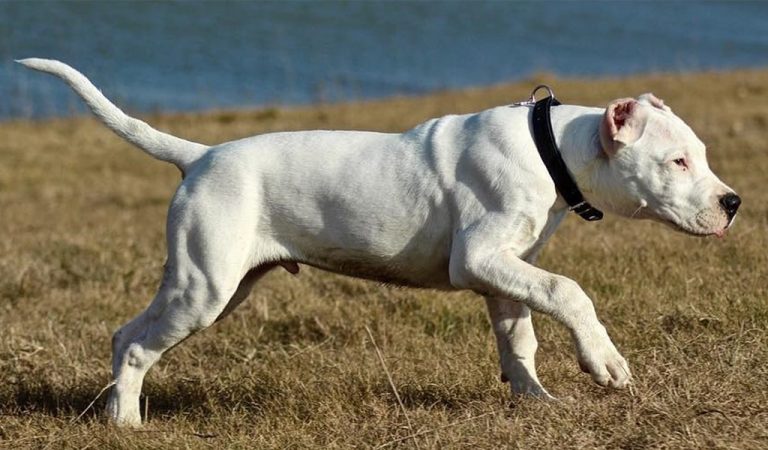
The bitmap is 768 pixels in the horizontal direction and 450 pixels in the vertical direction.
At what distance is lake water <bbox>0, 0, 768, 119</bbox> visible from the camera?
71.1 ft

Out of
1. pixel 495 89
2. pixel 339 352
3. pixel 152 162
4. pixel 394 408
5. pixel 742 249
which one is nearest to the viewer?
pixel 394 408

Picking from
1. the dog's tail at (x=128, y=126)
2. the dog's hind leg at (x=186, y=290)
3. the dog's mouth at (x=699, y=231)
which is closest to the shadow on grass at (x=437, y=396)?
the dog's hind leg at (x=186, y=290)

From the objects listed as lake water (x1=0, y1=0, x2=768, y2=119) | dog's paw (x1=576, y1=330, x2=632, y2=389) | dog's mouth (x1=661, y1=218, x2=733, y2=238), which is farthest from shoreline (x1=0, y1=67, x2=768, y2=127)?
dog's paw (x1=576, y1=330, x2=632, y2=389)

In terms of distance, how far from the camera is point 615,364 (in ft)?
15.9

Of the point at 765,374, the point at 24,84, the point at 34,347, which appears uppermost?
the point at 765,374

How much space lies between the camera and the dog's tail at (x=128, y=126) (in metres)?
5.58

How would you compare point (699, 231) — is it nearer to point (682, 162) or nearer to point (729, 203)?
point (729, 203)

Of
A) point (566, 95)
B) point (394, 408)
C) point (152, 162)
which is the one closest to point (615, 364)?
point (394, 408)

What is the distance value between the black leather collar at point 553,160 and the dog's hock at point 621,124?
18 centimetres

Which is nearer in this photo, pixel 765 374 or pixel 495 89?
pixel 765 374

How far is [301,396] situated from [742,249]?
2970 mm

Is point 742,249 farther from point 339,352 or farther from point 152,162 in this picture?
point 152,162

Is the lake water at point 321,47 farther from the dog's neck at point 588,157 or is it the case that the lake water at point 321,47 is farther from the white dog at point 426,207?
the dog's neck at point 588,157

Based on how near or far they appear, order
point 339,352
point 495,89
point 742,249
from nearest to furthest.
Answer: point 339,352
point 742,249
point 495,89
